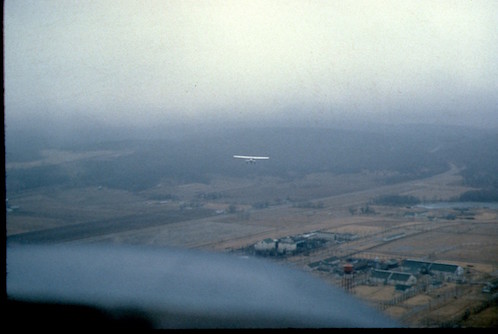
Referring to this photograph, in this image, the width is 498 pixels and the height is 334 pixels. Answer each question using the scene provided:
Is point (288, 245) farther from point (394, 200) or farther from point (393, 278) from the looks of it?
point (394, 200)

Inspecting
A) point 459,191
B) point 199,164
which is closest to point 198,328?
point 199,164

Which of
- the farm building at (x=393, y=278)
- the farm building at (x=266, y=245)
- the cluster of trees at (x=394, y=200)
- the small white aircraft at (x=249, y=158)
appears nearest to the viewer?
the farm building at (x=393, y=278)

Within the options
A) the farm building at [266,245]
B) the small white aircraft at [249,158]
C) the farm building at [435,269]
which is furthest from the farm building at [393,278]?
the small white aircraft at [249,158]

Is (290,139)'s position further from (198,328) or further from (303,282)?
(198,328)

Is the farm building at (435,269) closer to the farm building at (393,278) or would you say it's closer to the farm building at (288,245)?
the farm building at (393,278)

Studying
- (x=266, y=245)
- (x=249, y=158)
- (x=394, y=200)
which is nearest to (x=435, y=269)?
(x=394, y=200)

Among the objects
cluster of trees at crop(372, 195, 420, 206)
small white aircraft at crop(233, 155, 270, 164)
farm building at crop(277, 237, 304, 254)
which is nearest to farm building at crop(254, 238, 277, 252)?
farm building at crop(277, 237, 304, 254)

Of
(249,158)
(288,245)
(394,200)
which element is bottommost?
(288,245)

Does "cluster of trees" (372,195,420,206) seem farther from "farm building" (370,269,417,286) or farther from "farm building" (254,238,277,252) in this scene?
"farm building" (254,238,277,252)
